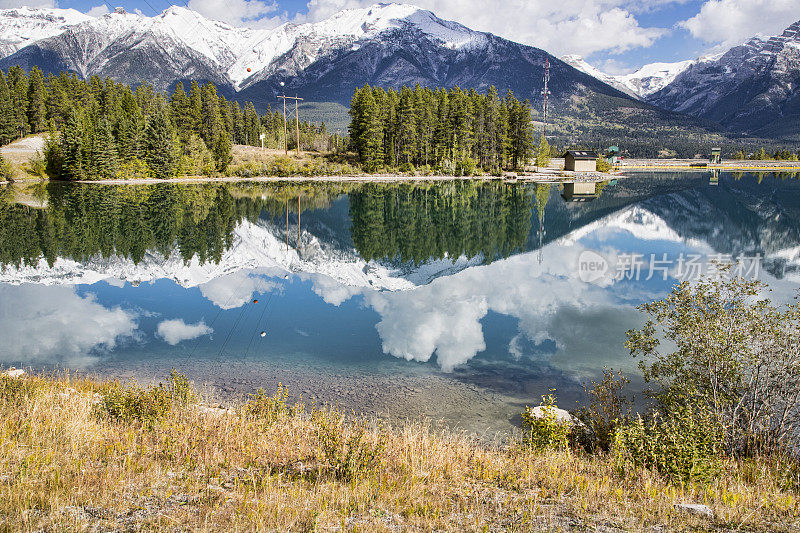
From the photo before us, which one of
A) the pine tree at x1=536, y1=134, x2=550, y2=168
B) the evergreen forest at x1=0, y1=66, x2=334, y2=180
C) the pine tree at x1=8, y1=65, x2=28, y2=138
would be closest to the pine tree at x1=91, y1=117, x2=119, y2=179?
the evergreen forest at x1=0, y1=66, x2=334, y2=180

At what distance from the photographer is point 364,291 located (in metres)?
21.7

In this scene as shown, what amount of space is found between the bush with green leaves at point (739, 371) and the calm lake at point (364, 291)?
2.59 m

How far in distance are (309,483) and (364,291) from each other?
50.3 ft

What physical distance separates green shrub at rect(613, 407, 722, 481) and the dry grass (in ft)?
0.68

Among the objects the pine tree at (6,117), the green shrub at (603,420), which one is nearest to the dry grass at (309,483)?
the green shrub at (603,420)

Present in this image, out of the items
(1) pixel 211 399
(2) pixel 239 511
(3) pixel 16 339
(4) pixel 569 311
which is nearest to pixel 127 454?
(2) pixel 239 511

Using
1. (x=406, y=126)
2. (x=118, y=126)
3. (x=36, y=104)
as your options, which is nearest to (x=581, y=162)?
(x=406, y=126)

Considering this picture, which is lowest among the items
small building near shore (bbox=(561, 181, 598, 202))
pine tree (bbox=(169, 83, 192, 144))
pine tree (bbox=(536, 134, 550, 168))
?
small building near shore (bbox=(561, 181, 598, 202))

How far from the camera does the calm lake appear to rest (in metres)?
13.2

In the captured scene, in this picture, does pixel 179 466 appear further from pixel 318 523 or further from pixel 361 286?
pixel 361 286

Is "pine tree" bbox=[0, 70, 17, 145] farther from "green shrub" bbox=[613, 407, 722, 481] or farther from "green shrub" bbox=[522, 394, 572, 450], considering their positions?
"green shrub" bbox=[613, 407, 722, 481]

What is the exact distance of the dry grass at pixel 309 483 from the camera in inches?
218

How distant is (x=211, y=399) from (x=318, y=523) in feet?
22.0

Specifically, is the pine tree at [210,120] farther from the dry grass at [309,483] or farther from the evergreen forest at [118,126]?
the dry grass at [309,483]
